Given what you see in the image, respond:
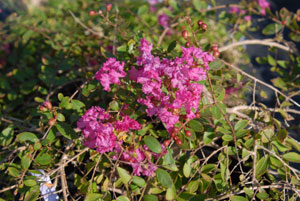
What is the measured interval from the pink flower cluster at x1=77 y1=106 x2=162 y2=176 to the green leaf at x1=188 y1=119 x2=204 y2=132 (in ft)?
0.58

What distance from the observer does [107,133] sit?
2.43ft

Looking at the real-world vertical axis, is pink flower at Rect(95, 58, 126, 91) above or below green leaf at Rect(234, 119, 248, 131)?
above

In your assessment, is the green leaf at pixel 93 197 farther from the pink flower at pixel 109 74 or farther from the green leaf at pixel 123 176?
the pink flower at pixel 109 74

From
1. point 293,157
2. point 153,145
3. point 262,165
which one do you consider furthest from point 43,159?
point 293,157

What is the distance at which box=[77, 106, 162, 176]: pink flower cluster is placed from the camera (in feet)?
2.44

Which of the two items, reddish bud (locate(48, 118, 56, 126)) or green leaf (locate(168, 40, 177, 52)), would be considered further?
green leaf (locate(168, 40, 177, 52))

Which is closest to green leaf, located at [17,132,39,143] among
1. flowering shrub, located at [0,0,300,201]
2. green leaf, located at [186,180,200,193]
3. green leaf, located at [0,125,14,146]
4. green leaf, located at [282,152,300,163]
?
flowering shrub, located at [0,0,300,201]

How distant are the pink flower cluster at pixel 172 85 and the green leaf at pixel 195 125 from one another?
49 millimetres

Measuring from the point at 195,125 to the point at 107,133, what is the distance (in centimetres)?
30

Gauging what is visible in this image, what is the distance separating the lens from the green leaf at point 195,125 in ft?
2.71

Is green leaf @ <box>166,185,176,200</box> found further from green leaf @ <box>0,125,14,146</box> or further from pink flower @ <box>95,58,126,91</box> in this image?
green leaf @ <box>0,125,14,146</box>

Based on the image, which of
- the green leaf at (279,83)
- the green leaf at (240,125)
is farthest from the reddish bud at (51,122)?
the green leaf at (279,83)

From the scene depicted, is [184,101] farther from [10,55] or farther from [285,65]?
[10,55]

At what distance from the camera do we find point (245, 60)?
201 cm
